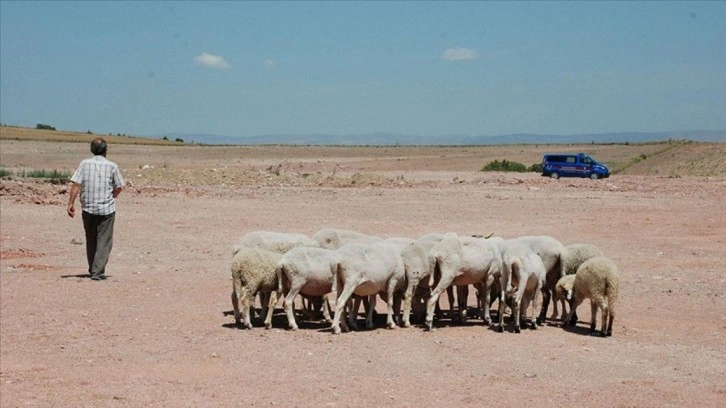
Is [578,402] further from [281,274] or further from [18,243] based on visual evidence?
[18,243]

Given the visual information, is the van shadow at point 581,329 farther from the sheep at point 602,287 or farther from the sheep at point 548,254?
the sheep at point 548,254

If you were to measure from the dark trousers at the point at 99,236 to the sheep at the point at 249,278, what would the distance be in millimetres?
4620

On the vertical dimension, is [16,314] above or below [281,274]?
below

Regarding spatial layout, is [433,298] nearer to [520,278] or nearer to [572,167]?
[520,278]

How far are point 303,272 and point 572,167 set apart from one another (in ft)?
137

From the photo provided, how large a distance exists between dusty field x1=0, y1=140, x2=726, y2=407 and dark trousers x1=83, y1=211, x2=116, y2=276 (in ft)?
1.37

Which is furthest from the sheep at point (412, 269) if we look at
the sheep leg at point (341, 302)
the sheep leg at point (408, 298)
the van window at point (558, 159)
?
the van window at point (558, 159)

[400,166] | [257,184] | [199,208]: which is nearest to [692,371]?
[199,208]

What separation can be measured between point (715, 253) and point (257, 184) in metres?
22.9

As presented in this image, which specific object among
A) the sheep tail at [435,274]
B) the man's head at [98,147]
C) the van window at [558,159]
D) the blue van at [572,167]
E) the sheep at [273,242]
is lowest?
the blue van at [572,167]

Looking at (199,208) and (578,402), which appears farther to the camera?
(199,208)

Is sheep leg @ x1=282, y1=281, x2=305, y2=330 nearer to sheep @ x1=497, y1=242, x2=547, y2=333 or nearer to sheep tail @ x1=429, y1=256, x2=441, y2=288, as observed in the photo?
sheep tail @ x1=429, y1=256, x2=441, y2=288

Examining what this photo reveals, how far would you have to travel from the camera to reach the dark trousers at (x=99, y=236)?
16906 millimetres

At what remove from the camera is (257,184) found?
40.4 meters
